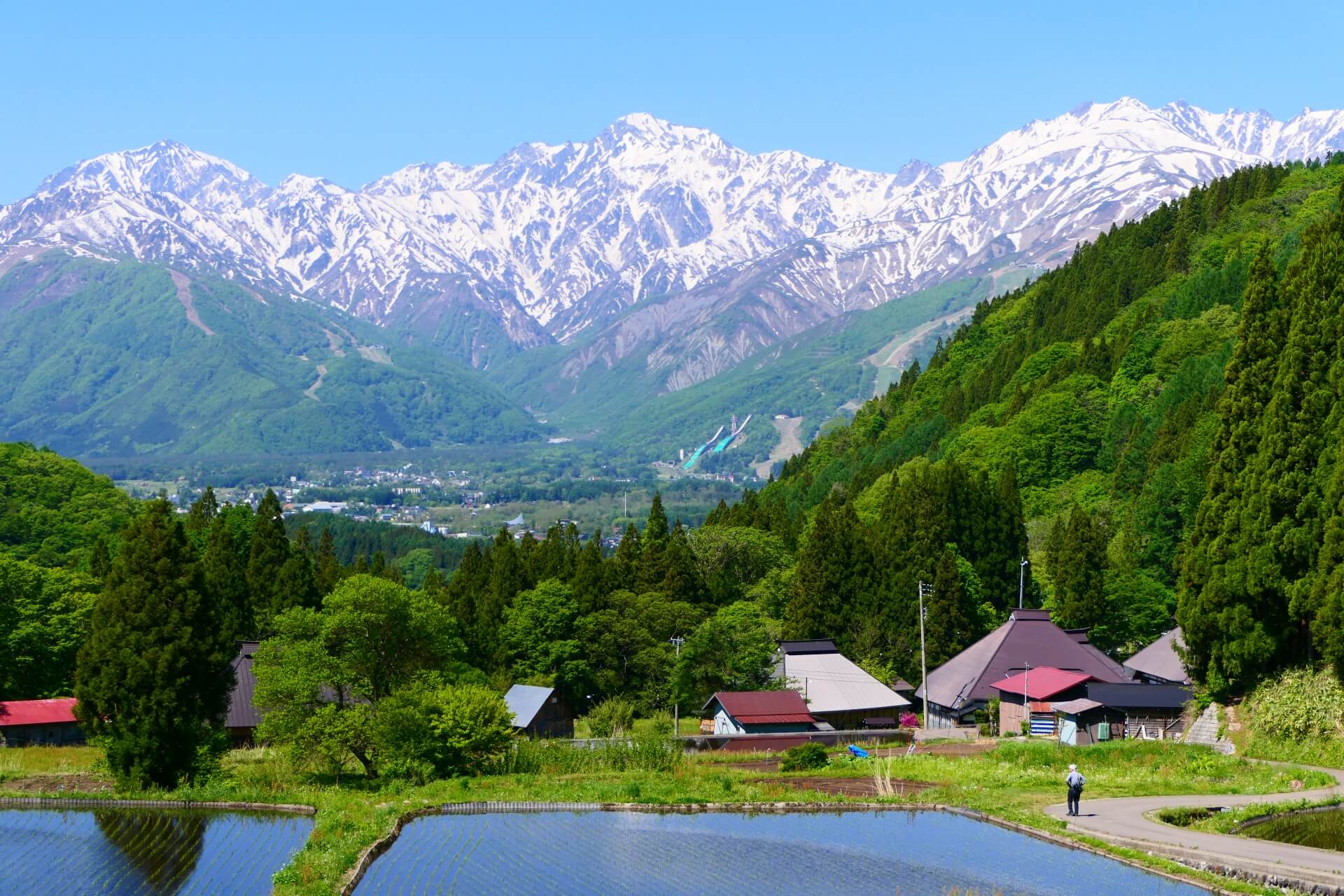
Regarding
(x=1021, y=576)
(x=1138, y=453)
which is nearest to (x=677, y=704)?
(x=1021, y=576)

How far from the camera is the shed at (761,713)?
68.2 metres

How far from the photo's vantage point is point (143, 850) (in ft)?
119

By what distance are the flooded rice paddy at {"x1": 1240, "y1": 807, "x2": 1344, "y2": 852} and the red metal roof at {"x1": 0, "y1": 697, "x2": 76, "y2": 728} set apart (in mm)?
46424

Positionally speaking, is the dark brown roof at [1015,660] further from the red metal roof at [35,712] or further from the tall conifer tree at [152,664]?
the red metal roof at [35,712]

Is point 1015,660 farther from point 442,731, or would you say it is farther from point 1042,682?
point 442,731

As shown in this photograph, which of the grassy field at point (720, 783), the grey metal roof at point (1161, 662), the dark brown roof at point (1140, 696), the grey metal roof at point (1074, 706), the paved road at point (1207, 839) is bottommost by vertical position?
the paved road at point (1207, 839)

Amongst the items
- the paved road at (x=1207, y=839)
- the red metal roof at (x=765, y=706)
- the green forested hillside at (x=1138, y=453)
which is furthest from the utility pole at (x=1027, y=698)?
the paved road at (x=1207, y=839)

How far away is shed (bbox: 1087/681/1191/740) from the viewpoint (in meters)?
63.5

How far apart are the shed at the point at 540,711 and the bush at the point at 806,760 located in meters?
18.9

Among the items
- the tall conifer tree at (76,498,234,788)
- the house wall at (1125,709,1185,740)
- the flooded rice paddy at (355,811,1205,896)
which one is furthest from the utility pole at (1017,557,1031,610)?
the tall conifer tree at (76,498,234,788)

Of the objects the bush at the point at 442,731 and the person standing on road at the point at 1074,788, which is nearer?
the person standing on road at the point at 1074,788

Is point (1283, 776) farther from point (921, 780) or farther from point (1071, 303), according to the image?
point (1071, 303)

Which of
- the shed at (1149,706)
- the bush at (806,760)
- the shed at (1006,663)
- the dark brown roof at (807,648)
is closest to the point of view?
the bush at (806,760)

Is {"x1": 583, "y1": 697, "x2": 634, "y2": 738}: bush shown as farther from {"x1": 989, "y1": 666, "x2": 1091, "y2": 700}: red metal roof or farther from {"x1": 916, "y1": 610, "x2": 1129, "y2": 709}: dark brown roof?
{"x1": 989, "y1": 666, "x2": 1091, "y2": 700}: red metal roof
